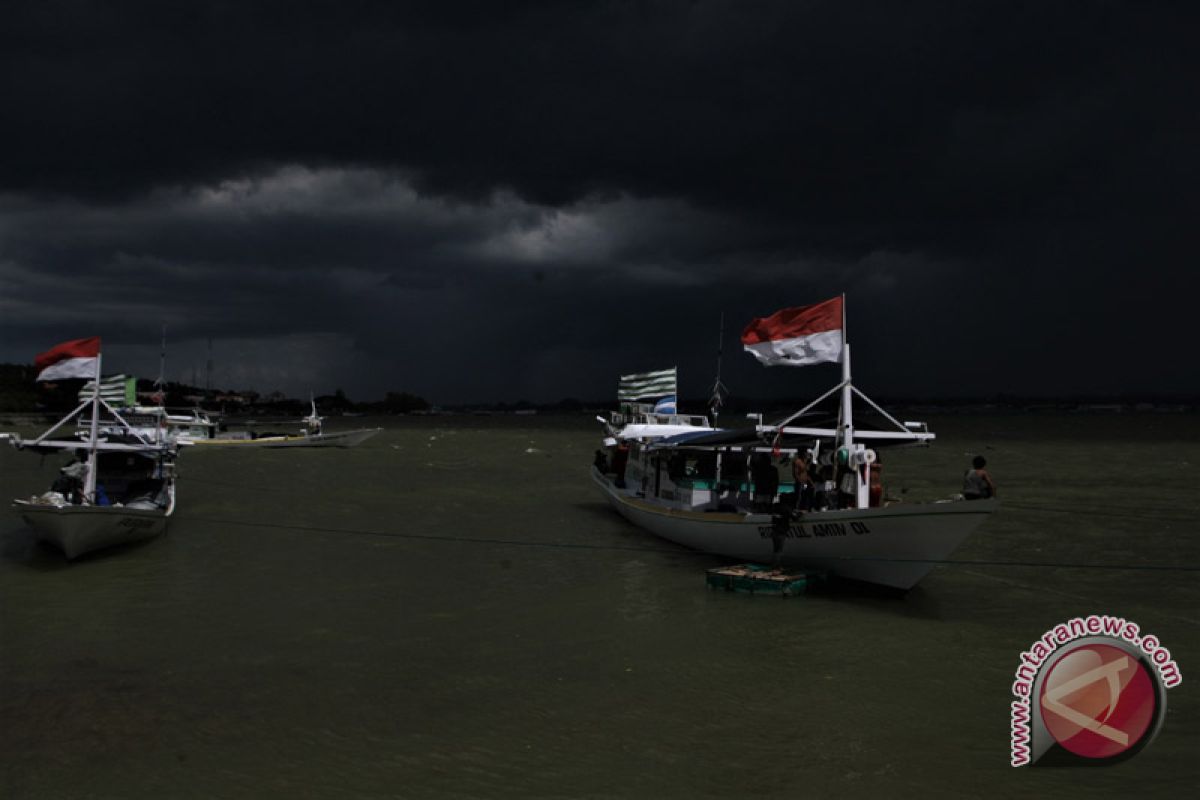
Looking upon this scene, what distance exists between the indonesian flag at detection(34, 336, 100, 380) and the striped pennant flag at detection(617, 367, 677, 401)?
17622 mm

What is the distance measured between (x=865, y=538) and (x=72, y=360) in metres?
19.9

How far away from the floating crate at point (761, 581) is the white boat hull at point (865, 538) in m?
0.66

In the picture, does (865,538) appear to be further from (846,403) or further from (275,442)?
(275,442)

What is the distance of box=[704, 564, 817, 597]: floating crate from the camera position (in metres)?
17.5

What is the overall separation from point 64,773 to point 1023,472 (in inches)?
→ 2186

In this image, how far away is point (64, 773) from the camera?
914 centimetres

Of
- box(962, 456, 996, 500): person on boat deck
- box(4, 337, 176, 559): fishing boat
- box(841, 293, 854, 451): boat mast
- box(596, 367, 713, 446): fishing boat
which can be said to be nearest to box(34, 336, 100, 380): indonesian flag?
box(4, 337, 176, 559): fishing boat

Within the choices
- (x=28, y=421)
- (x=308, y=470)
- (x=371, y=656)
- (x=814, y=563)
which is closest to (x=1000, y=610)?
(x=814, y=563)

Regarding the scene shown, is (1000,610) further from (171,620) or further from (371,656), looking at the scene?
(171,620)

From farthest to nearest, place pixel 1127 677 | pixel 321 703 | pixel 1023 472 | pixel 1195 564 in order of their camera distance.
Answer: pixel 1023 472 < pixel 1195 564 < pixel 321 703 < pixel 1127 677

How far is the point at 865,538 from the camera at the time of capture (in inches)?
674

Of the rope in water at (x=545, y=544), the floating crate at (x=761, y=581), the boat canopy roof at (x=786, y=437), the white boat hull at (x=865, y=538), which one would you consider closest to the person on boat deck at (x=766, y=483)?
the boat canopy roof at (x=786, y=437)

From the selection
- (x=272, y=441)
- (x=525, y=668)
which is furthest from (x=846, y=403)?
(x=272, y=441)

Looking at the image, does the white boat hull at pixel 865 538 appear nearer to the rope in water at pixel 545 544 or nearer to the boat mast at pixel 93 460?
the rope in water at pixel 545 544
